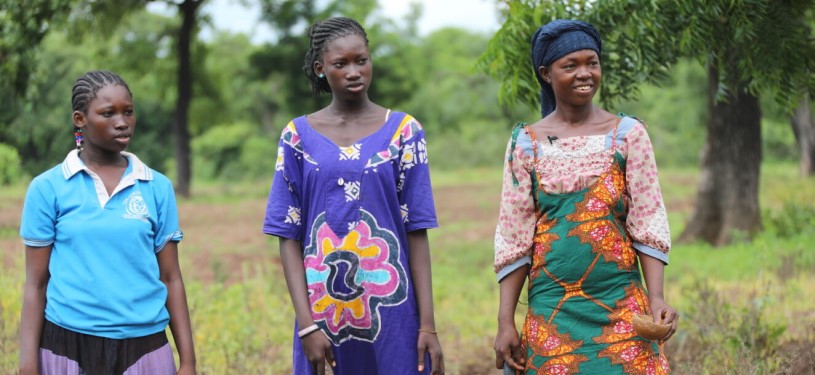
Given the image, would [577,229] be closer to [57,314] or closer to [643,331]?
[643,331]

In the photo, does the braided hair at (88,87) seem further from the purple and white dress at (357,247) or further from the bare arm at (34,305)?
the purple and white dress at (357,247)

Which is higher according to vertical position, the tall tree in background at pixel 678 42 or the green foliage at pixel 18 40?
the green foliage at pixel 18 40

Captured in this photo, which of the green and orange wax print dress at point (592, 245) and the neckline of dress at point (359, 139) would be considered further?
the neckline of dress at point (359, 139)

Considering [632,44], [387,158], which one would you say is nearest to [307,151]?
[387,158]

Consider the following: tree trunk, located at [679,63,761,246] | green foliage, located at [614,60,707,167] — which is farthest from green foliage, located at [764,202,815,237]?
green foliage, located at [614,60,707,167]

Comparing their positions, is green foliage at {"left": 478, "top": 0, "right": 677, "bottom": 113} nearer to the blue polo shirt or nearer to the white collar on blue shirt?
the white collar on blue shirt

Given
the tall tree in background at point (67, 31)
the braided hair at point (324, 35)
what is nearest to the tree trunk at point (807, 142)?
the tall tree in background at point (67, 31)

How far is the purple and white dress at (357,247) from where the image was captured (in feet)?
8.94

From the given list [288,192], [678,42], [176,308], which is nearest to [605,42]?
[678,42]

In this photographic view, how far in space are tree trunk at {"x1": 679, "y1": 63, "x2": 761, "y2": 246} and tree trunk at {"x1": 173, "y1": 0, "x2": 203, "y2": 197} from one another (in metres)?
13.0

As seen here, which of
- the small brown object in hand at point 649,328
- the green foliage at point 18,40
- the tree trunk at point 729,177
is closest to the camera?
the small brown object in hand at point 649,328

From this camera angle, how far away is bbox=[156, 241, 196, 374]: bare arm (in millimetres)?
2838

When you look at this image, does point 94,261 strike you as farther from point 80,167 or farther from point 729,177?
point 729,177

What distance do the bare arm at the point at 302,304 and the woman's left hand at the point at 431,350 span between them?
0.88 ft
